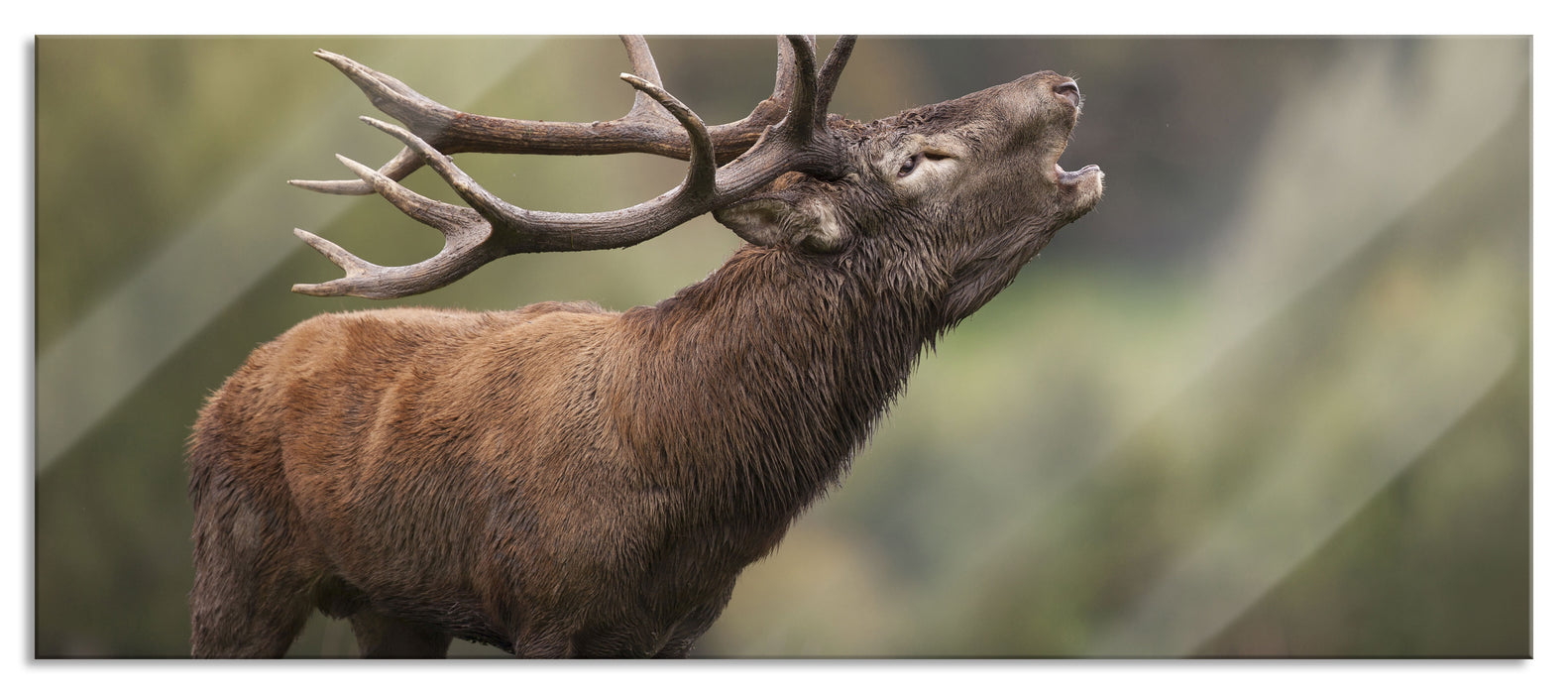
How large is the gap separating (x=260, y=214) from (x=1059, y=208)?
2.11m

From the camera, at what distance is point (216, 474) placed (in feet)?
9.57

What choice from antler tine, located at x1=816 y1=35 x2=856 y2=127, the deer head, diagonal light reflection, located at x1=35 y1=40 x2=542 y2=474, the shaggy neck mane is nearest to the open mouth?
the deer head

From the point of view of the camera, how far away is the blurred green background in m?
3.17

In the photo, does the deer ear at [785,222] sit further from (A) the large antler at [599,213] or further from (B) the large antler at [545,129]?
(B) the large antler at [545,129]

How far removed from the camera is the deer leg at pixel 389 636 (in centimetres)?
317

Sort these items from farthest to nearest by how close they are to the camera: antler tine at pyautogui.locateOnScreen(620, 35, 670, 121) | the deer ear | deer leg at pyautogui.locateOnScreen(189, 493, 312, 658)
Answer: deer leg at pyautogui.locateOnScreen(189, 493, 312, 658), antler tine at pyautogui.locateOnScreen(620, 35, 670, 121), the deer ear

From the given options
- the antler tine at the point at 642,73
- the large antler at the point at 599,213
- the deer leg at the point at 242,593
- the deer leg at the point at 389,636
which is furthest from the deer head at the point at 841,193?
the deer leg at the point at 389,636

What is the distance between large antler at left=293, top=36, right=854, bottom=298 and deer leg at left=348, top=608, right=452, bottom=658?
1.16 m

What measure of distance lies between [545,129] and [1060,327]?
5.74 feet

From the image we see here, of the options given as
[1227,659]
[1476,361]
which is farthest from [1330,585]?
[1476,361]

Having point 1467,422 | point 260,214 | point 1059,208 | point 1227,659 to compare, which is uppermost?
point 1059,208

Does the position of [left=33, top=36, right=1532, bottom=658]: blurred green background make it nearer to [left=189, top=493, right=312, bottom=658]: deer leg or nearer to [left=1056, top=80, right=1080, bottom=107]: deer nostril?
[left=189, top=493, right=312, bottom=658]: deer leg

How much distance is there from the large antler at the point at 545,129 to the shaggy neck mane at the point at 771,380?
29cm
